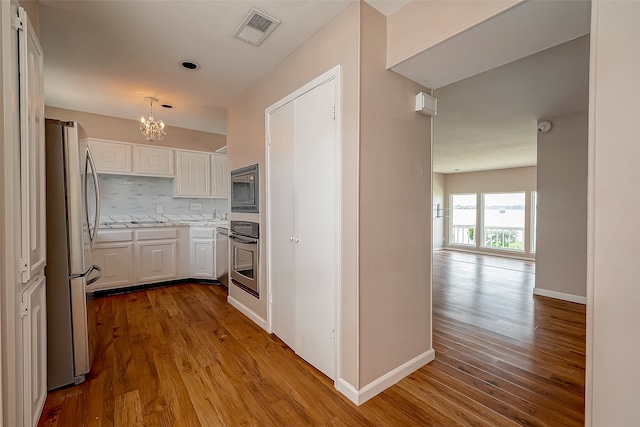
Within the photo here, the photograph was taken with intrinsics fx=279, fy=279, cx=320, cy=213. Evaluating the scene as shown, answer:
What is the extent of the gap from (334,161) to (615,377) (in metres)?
1.58

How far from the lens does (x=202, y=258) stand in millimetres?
4270

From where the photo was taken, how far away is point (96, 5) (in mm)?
1816

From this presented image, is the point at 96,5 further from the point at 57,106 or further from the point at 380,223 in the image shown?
the point at 57,106

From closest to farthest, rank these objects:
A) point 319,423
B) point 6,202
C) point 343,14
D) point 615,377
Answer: point 615,377 → point 6,202 → point 319,423 → point 343,14

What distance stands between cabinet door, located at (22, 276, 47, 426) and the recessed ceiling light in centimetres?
200

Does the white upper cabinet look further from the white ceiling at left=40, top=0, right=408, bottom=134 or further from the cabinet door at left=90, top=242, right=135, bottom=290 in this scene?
the cabinet door at left=90, top=242, right=135, bottom=290

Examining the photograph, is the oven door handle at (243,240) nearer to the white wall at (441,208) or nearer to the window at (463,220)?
the white wall at (441,208)

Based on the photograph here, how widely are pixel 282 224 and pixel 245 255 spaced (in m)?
0.88

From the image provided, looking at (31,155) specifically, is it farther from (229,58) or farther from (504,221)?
(504,221)

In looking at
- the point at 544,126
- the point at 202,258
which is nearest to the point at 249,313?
the point at 202,258

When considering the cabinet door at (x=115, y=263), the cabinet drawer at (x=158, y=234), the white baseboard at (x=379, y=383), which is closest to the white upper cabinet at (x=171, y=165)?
the cabinet drawer at (x=158, y=234)

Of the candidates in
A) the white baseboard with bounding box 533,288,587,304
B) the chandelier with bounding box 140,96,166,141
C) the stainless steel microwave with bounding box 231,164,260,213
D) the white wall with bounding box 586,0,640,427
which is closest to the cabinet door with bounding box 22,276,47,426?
the stainless steel microwave with bounding box 231,164,260,213

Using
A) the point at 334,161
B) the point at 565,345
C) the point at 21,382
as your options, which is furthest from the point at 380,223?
the point at 565,345

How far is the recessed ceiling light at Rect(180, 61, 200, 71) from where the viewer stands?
252 centimetres
